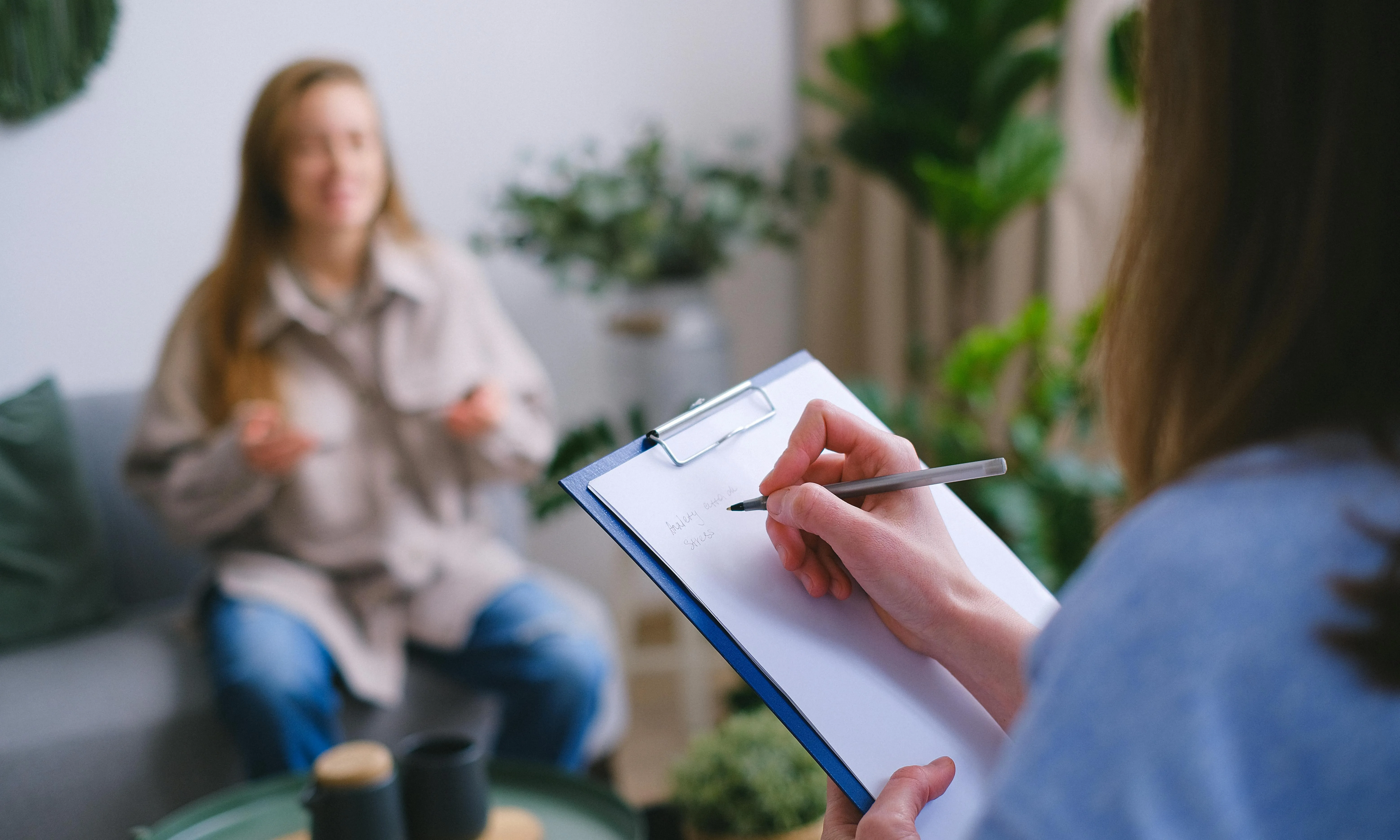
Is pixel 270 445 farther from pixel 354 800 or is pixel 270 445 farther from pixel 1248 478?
pixel 1248 478

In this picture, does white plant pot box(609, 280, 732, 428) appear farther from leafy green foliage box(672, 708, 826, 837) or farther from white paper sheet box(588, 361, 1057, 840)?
white paper sheet box(588, 361, 1057, 840)

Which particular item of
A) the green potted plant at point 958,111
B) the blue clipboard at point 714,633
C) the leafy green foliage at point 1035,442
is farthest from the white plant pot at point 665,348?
the blue clipboard at point 714,633

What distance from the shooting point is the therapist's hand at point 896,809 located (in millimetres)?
516

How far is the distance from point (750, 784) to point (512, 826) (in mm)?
348

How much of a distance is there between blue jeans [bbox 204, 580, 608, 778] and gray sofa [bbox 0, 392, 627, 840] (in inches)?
1.7

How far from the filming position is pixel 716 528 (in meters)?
0.62

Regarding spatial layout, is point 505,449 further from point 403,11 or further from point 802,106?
point 802,106

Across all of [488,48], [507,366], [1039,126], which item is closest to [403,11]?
[488,48]

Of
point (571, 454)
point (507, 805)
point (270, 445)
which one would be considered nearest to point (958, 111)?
point (571, 454)

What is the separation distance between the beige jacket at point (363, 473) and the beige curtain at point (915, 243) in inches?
44.5

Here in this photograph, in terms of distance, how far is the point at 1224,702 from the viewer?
12.3 inches

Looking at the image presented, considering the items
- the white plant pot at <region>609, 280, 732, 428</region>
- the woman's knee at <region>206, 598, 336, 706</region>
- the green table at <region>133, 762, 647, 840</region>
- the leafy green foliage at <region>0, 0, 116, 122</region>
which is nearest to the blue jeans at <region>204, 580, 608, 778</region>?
the woman's knee at <region>206, 598, 336, 706</region>

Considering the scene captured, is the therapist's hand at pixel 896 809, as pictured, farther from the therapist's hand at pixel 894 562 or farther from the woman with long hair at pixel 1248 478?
the woman with long hair at pixel 1248 478

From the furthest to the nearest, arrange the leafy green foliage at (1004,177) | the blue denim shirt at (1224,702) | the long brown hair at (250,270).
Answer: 1. the leafy green foliage at (1004,177)
2. the long brown hair at (250,270)
3. the blue denim shirt at (1224,702)
